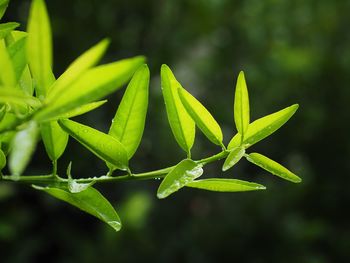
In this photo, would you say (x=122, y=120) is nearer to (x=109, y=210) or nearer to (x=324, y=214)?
(x=109, y=210)

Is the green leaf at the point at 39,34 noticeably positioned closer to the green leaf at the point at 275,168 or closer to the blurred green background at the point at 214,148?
the green leaf at the point at 275,168

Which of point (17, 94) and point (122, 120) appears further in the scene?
point (122, 120)

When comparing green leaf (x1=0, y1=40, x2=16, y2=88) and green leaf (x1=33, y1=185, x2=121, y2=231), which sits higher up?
green leaf (x1=0, y1=40, x2=16, y2=88)

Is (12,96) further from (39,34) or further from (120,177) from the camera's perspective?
(120,177)

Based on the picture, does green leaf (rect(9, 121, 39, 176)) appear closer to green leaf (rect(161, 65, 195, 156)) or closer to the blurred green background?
green leaf (rect(161, 65, 195, 156))

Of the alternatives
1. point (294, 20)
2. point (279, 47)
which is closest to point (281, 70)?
point (279, 47)

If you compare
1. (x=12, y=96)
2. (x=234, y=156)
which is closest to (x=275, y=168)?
(x=234, y=156)

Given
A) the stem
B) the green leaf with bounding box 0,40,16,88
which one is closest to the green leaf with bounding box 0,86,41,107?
the green leaf with bounding box 0,40,16,88

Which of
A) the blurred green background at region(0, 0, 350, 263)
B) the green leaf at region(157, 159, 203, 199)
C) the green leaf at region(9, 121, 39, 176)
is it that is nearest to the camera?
the green leaf at region(9, 121, 39, 176)
